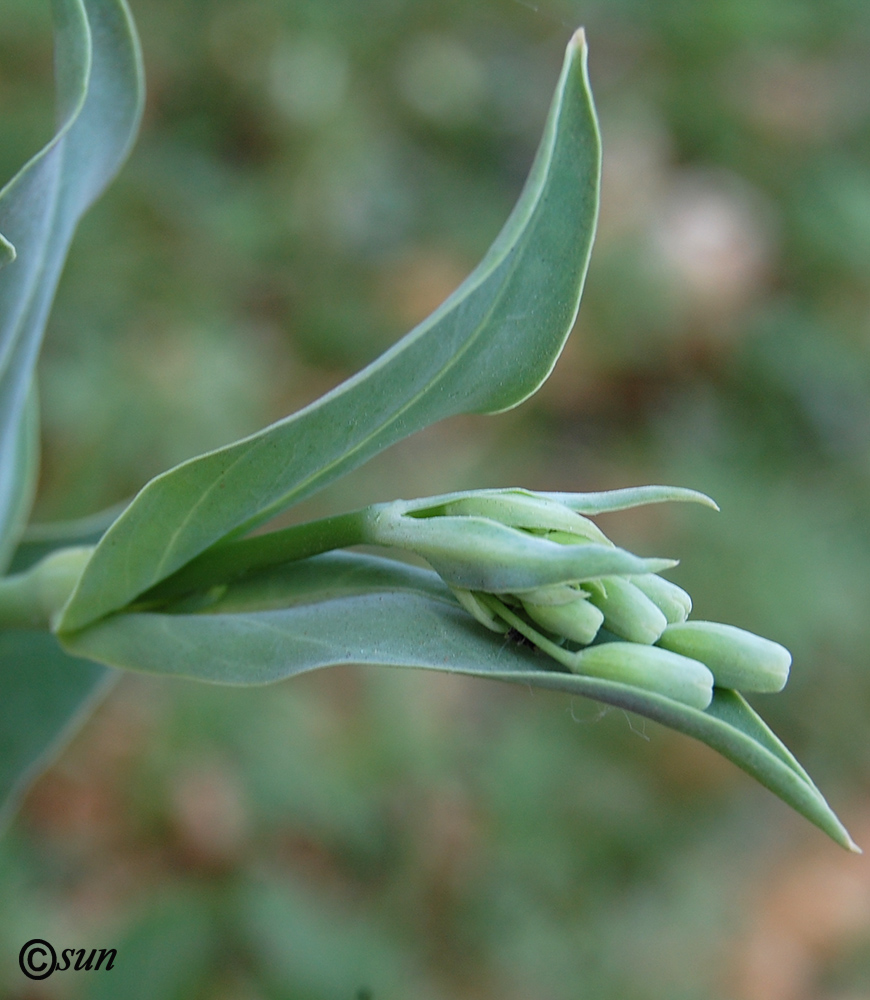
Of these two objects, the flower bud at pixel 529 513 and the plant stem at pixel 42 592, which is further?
the plant stem at pixel 42 592

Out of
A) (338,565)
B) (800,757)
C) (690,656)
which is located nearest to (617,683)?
(690,656)

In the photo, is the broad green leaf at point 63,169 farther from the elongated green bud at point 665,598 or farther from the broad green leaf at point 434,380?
the elongated green bud at point 665,598

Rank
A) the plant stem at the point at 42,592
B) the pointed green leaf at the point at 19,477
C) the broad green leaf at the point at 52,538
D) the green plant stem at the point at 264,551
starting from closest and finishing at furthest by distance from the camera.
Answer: the green plant stem at the point at 264,551 → the plant stem at the point at 42,592 → the pointed green leaf at the point at 19,477 → the broad green leaf at the point at 52,538

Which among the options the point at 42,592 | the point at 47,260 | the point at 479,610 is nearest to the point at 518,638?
the point at 479,610

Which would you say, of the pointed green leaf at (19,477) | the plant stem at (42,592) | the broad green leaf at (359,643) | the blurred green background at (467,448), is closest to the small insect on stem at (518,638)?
the broad green leaf at (359,643)

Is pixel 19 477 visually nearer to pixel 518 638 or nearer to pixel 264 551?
pixel 264 551

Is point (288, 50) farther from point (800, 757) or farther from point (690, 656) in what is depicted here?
point (690, 656)
